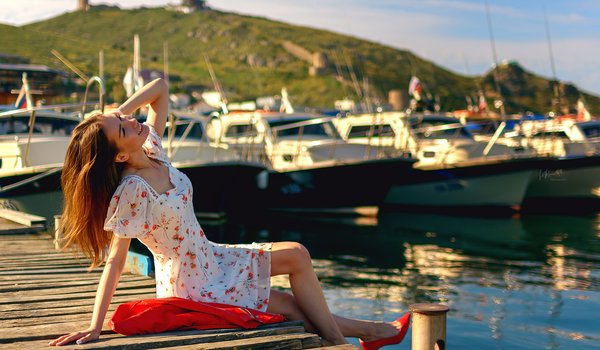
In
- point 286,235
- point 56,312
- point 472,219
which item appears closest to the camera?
point 56,312

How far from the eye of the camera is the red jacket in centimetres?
416

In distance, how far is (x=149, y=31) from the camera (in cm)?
13062

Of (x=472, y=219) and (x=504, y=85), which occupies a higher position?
(x=504, y=85)

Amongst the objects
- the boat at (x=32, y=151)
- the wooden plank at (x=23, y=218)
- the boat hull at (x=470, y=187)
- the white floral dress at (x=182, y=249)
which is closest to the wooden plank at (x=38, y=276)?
the white floral dress at (x=182, y=249)

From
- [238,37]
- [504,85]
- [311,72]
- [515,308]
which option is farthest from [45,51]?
[515,308]

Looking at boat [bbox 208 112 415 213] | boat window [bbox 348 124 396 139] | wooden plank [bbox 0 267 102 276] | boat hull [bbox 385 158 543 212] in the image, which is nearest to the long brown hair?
wooden plank [bbox 0 267 102 276]

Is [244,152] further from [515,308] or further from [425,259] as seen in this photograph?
[515,308]

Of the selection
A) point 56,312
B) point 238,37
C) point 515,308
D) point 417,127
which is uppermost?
point 238,37

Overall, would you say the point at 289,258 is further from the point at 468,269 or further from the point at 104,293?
the point at 468,269

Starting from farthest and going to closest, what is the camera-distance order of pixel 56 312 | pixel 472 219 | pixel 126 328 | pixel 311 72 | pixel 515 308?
pixel 311 72 < pixel 472 219 < pixel 515 308 < pixel 56 312 < pixel 126 328

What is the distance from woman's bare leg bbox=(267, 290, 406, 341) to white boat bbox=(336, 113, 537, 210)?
45.5ft

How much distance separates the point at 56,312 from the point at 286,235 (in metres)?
11.1

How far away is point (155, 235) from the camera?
14.0ft

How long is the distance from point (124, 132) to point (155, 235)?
0.52m
